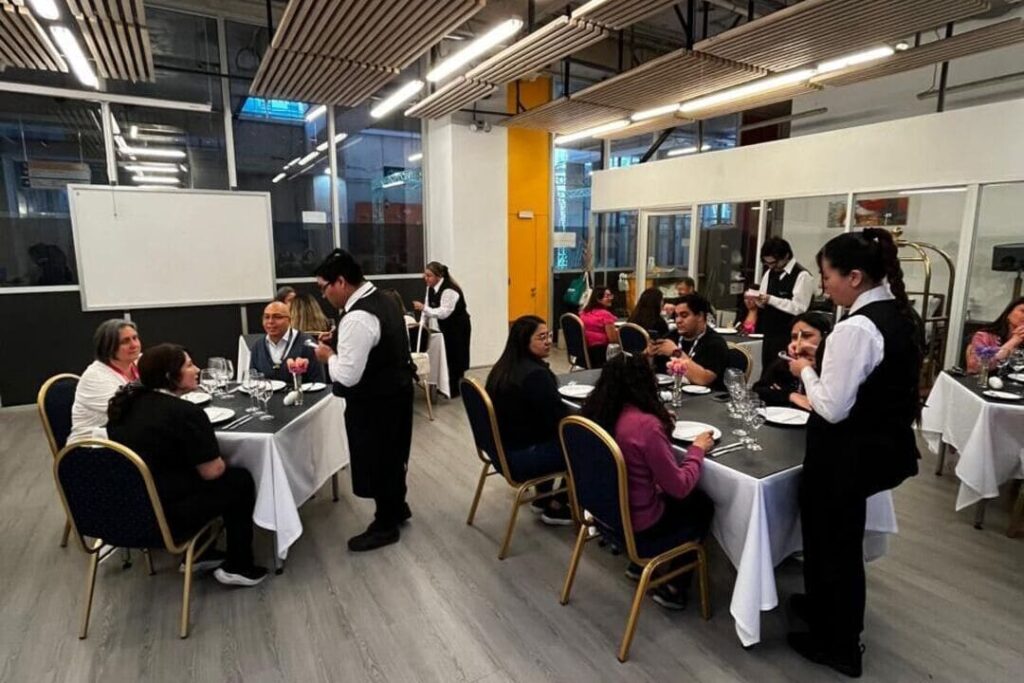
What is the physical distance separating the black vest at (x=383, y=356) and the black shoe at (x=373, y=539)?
0.81 metres

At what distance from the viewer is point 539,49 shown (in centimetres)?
456

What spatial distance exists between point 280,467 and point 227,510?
29 cm

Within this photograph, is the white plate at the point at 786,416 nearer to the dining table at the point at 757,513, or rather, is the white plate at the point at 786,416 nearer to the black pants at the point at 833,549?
the dining table at the point at 757,513

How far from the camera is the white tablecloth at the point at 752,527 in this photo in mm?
2092

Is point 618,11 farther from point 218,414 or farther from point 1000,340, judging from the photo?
point 218,414

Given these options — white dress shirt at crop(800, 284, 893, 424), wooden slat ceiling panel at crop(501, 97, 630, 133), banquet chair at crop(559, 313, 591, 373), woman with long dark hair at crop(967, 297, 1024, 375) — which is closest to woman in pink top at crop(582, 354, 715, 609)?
white dress shirt at crop(800, 284, 893, 424)

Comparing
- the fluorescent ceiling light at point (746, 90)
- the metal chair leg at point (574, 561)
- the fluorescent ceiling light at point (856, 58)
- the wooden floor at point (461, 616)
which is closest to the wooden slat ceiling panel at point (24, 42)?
the wooden floor at point (461, 616)

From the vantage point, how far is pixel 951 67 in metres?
6.19

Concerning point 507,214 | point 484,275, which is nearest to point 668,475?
point 484,275

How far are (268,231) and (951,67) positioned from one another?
7782mm

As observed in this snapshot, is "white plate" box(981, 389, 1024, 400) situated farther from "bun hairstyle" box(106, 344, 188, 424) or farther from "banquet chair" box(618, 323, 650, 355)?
"bun hairstyle" box(106, 344, 188, 424)

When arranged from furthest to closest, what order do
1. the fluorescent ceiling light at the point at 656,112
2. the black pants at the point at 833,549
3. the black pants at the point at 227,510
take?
the fluorescent ceiling light at the point at 656,112 < the black pants at the point at 227,510 < the black pants at the point at 833,549

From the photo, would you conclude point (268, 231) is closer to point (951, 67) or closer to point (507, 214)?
point (507, 214)

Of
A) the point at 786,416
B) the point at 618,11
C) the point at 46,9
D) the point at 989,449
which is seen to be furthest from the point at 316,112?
the point at 989,449
